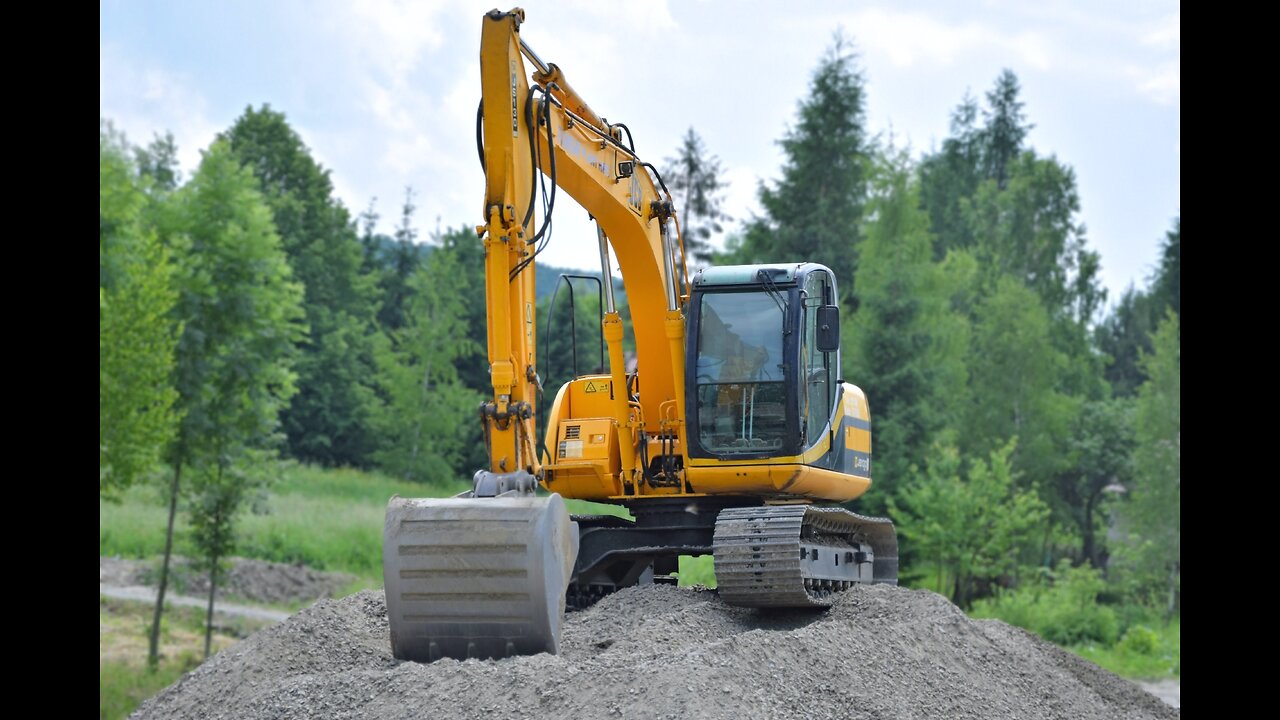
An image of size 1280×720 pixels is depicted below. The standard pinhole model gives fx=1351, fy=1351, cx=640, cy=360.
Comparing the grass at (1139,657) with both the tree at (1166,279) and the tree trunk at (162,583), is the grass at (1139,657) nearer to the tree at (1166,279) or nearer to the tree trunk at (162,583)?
the tree trunk at (162,583)

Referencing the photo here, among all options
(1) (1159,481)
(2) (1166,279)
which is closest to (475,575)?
(1) (1159,481)

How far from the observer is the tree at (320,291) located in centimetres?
4919

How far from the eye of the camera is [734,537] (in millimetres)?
9680

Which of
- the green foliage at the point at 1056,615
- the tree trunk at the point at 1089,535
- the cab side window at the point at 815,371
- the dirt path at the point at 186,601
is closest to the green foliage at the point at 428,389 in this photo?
the tree trunk at the point at 1089,535

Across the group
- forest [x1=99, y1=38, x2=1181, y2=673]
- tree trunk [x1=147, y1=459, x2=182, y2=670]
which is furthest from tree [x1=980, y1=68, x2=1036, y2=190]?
tree trunk [x1=147, y1=459, x2=182, y2=670]

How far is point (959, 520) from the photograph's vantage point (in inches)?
1086

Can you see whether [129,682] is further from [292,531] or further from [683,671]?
[683,671]

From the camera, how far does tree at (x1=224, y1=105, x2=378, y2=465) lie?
49.2m

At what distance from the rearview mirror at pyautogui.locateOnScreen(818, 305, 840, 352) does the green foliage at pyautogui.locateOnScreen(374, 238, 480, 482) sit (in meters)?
35.4

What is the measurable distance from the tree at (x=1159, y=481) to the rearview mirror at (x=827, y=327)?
942 inches

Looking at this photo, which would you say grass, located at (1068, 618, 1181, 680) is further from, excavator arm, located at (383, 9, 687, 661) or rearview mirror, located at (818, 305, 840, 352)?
excavator arm, located at (383, 9, 687, 661)
